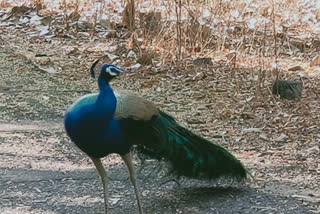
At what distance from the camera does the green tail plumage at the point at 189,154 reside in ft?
12.2

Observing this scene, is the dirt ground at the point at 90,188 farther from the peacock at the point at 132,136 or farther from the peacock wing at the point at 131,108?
the peacock wing at the point at 131,108

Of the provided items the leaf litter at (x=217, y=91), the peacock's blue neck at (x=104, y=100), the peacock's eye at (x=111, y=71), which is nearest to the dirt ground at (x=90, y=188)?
the leaf litter at (x=217, y=91)

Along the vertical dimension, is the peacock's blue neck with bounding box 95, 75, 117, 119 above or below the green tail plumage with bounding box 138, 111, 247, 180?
above

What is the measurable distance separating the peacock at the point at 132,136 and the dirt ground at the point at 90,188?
0.16 m

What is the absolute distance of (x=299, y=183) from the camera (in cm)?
405

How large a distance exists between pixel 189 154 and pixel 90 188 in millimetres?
712

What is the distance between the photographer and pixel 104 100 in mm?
3000

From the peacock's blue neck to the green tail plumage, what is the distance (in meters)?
0.67

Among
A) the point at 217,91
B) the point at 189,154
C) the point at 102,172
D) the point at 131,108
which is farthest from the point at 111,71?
the point at 217,91

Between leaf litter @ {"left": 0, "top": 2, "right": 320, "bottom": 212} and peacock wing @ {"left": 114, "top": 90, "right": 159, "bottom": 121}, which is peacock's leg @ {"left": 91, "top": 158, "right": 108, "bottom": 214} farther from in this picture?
leaf litter @ {"left": 0, "top": 2, "right": 320, "bottom": 212}

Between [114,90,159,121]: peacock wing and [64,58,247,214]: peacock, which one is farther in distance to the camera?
[114,90,159,121]: peacock wing

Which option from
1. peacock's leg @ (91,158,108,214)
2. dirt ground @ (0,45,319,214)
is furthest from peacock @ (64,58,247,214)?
dirt ground @ (0,45,319,214)

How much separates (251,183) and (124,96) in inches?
45.5

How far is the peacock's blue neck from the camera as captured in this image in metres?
3.00
